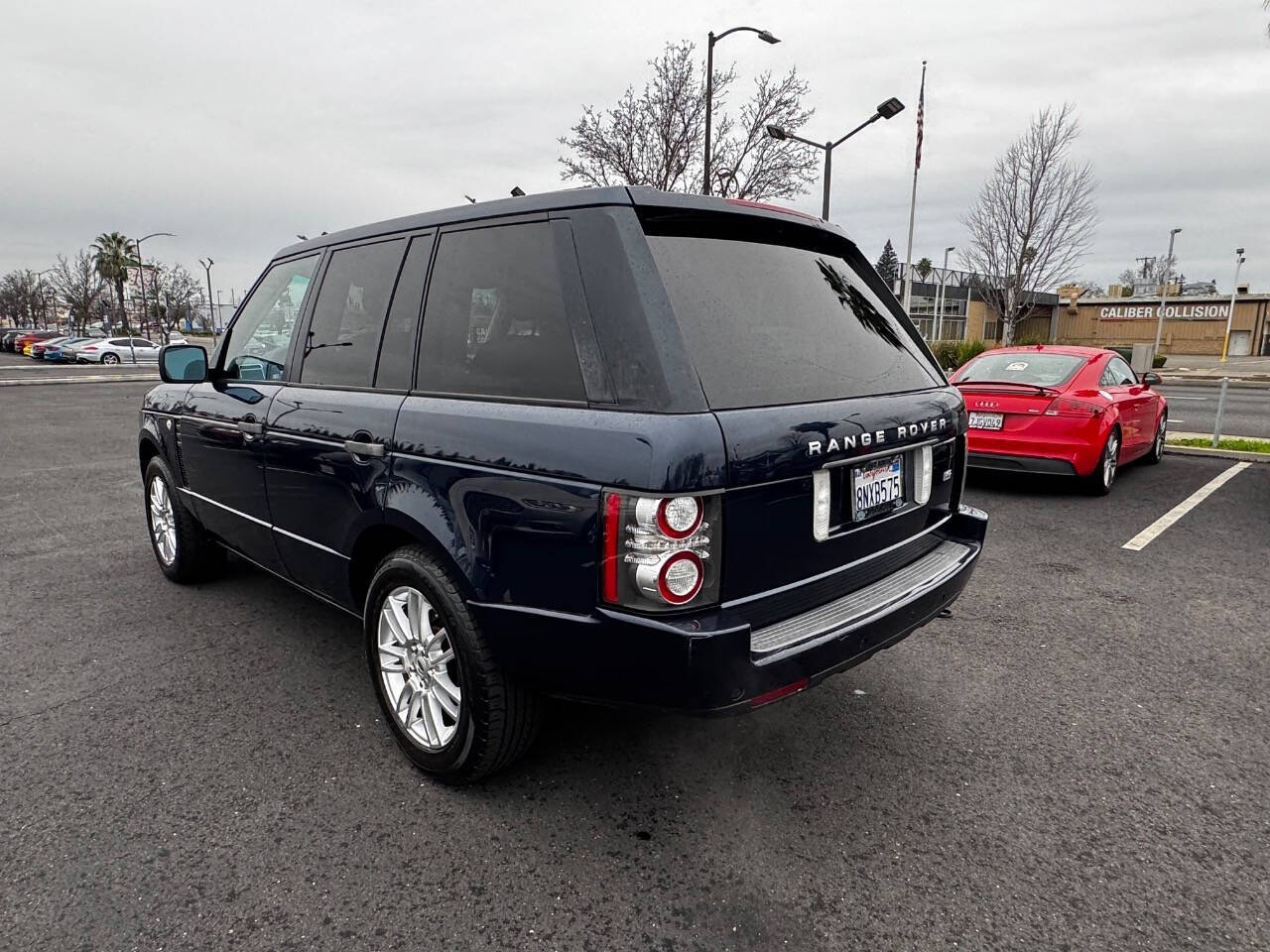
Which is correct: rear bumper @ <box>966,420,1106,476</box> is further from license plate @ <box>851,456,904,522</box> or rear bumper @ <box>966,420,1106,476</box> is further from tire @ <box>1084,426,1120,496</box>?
license plate @ <box>851,456,904,522</box>

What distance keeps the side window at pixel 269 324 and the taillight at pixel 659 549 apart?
2.17 meters

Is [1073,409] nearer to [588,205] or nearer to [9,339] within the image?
[588,205]

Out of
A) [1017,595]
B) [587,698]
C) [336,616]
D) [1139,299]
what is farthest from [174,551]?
[1139,299]

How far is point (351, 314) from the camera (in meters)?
3.15

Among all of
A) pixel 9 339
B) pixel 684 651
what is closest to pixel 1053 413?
pixel 684 651

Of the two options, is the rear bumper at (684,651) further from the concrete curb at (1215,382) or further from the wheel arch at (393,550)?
the concrete curb at (1215,382)

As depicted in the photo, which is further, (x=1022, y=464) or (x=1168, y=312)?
(x=1168, y=312)

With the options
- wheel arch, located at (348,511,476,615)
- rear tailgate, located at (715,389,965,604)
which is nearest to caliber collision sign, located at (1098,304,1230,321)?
rear tailgate, located at (715,389,965,604)

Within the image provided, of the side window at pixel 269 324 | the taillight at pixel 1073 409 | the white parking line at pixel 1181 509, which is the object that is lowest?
the white parking line at pixel 1181 509

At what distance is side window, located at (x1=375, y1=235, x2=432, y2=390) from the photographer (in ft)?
9.20

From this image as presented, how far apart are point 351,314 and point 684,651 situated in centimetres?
203

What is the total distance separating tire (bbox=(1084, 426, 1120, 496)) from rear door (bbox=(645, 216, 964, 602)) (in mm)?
5174

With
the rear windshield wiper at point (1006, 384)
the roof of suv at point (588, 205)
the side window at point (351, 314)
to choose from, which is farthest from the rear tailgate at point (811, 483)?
the rear windshield wiper at point (1006, 384)

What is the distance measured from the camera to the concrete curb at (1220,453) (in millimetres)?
9089
